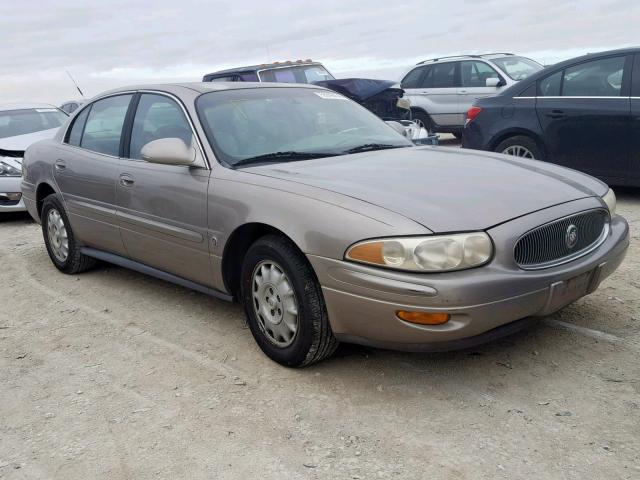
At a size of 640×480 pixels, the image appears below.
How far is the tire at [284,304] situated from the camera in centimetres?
323

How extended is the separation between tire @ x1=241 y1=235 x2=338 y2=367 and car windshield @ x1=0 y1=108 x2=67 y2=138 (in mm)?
7130

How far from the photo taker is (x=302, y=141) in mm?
4078

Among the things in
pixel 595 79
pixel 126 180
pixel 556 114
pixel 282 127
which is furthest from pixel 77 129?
pixel 595 79

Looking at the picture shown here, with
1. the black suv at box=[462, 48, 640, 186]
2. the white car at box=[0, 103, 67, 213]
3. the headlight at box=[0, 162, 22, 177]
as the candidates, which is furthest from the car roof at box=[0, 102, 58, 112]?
the black suv at box=[462, 48, 640, 186]

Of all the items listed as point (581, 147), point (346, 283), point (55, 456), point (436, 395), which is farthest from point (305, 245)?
point (581, 147)

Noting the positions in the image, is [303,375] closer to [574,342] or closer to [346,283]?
[346,283]

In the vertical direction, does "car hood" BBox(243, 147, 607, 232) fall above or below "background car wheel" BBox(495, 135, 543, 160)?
above

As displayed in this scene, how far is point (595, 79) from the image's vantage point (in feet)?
22.5

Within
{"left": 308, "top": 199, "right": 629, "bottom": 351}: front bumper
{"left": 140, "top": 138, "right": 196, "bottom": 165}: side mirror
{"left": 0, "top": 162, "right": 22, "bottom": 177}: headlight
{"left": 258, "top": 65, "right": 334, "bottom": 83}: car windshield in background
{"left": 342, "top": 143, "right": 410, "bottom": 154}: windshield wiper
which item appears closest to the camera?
{"left": 308, "top": 199, "right": 629, "bottom": 351}: front bumper

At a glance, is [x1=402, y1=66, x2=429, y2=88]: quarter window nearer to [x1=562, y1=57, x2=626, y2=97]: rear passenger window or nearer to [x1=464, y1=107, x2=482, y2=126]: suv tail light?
[x1=464, y1=107, x2=482, y2=126]: suv tail light

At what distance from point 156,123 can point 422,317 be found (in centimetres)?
240

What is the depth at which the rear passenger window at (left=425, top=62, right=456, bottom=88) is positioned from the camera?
39.9ft

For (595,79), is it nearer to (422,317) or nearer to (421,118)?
(422,317)

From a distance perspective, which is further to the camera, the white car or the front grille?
the white car
